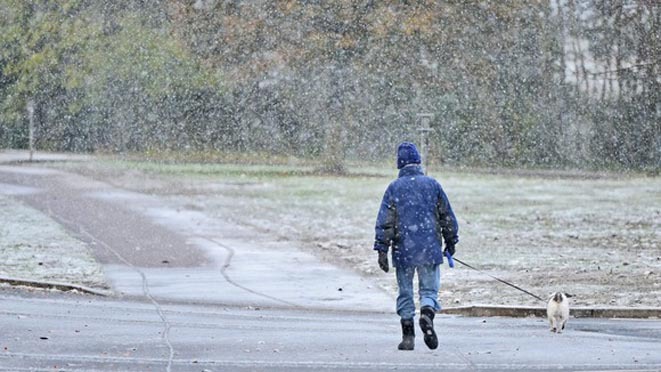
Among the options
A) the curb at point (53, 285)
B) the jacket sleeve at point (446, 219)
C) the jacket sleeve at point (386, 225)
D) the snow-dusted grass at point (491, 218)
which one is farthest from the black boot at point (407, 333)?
the curb at point (53, 285)

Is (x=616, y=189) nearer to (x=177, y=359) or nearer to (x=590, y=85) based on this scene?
(x=590, y=85)

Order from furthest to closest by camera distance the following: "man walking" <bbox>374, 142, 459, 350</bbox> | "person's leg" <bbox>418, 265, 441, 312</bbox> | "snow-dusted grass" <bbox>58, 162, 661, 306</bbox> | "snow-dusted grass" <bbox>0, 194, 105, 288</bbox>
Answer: "snow-dusted grass" <bbox>0, 194, 105, 288</bbox> < "snow-dusted grass" <bbox>58, 162, 661, 306</bbox> < "person's leg" <bbox>418, 265, 441, 312</bbox> < "man walking" <bbox>374, 142, 459, 350</bbox>

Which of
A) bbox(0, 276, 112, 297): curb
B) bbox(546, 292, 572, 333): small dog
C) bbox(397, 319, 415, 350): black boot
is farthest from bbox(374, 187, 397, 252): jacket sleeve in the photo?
bbox(0, 276, 112, 297): curb

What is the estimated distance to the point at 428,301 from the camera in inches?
405

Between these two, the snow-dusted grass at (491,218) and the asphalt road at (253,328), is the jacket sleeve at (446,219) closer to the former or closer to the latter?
the asphalt road at (253,328)

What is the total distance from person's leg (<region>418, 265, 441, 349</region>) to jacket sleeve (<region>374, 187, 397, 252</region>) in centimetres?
35

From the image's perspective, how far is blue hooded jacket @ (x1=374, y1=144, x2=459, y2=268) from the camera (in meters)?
10.2

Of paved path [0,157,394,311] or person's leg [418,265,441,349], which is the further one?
paved path [0,157,394,311]

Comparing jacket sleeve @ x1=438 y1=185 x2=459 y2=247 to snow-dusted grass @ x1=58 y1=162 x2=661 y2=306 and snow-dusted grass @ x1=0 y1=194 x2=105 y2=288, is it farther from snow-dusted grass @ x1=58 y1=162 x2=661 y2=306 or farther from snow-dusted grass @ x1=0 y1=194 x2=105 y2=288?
snow-dusted grass @ x1=0 y1=194 x2=105 y2=288

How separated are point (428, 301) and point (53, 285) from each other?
6.31 m

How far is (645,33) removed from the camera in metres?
28.0

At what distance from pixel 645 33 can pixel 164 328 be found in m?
18.9

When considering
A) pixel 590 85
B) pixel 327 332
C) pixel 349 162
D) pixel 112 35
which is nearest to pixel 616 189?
pixel 590 85

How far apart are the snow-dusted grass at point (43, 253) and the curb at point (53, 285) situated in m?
0.42
